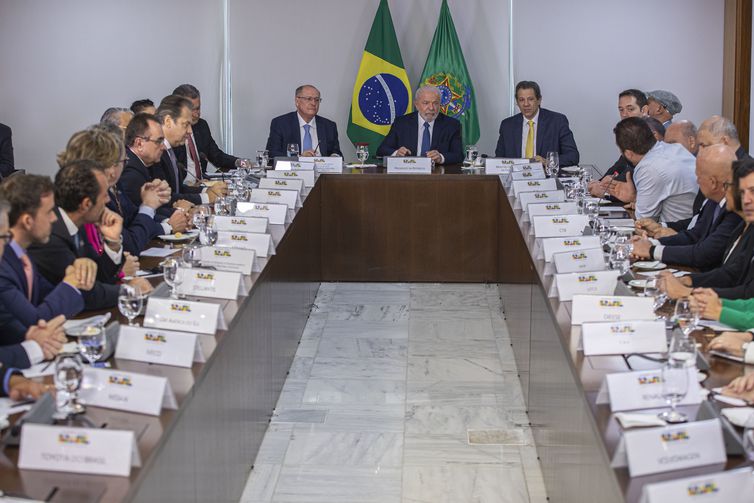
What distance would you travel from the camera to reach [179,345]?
3.01m

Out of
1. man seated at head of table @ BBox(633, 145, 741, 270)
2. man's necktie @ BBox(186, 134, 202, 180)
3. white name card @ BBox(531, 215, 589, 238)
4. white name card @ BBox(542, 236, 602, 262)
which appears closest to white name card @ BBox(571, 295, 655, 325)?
white name card @ BBox(542, 236, 602, 262)

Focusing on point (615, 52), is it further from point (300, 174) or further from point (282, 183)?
point (282, 183)

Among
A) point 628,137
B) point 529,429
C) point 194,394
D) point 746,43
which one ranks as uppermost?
point 746,43

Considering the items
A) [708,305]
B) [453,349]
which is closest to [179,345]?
[708,305]

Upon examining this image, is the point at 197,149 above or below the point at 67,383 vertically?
above

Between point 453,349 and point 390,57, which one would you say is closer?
point 453,349

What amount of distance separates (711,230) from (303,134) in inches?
163

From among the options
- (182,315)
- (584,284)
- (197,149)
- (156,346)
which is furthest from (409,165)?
(156,346)

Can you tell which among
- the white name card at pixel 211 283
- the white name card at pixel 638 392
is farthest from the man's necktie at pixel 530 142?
the white name card at pixel 638 392

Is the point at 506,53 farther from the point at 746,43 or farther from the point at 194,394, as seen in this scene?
the point at 194,394

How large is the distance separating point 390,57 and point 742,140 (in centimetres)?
309

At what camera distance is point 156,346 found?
3.03m

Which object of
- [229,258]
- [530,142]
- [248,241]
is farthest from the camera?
[530,142]

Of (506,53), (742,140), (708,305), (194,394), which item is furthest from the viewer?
(506,53)
